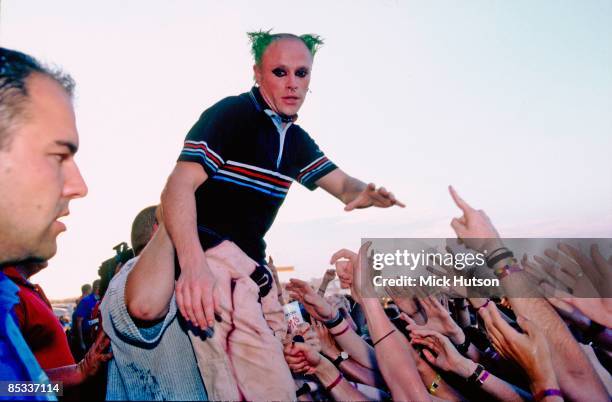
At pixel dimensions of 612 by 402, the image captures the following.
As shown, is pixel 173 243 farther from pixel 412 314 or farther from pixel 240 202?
pixel 412 314

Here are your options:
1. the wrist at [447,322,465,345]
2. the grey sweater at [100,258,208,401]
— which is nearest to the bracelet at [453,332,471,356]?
the wrist at [447,322,465,345]

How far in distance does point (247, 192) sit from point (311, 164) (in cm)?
70

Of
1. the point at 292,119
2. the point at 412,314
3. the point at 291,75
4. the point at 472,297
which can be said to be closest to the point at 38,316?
the point at 292,119

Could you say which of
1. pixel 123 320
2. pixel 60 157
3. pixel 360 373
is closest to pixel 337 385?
pixel 360 373

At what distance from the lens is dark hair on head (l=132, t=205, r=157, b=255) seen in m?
3.55

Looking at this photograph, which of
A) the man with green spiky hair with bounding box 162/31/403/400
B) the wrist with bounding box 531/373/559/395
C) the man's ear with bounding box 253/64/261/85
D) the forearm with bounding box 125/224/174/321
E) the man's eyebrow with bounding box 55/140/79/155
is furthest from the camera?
the man's ear with bounding box 253/64/261/85

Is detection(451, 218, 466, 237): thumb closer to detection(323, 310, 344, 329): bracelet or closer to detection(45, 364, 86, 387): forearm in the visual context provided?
detection(323, 310, 344, 329): bracelet

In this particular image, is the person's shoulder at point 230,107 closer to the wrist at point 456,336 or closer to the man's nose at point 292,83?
the man's nose at point 292,83

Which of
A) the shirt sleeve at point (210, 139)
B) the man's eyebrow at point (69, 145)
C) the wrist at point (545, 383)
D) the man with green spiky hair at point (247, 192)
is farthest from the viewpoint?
the wrist at point (545, 383)

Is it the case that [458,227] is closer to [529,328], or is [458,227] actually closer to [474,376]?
[529,328]

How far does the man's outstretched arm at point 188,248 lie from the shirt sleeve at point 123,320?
0.59ft

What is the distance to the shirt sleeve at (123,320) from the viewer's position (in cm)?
172

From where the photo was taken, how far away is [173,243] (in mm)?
1891

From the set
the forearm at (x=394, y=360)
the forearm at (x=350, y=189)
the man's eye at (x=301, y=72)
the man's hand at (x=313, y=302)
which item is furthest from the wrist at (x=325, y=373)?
the man's eye at (x=301, y=72)
